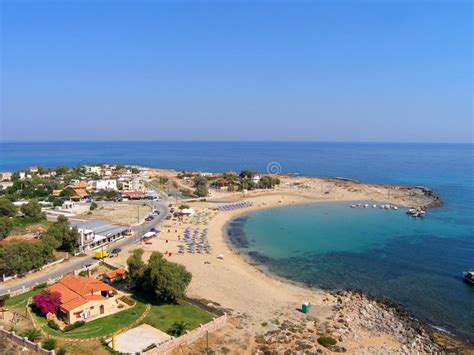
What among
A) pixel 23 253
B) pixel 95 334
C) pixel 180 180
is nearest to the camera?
pixel 95 334

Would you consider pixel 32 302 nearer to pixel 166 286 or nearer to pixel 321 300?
pixel 166 286

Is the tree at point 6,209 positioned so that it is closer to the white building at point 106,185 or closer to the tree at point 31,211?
the tree at point 31,211

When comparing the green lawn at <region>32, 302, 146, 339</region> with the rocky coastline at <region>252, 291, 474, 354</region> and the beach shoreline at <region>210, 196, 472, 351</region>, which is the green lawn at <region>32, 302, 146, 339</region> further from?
the beach shoreline at <region>210, 196, 472, 351</region>

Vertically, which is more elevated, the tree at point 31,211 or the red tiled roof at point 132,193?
the tree at point 31,211

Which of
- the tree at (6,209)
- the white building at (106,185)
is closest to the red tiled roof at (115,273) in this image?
the tree at (6,209)

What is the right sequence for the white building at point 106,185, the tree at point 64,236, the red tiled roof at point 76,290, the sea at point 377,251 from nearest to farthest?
the red tiled roof at point 76,290 < the sea at point 377,251 < the tree at point 64,236 < the white building at point 106,185

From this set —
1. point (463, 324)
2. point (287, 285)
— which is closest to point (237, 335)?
point (287, 285)

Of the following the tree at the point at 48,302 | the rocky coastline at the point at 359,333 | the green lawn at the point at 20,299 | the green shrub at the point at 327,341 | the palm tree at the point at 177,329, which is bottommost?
the rocky coastline at the point at 359,333
